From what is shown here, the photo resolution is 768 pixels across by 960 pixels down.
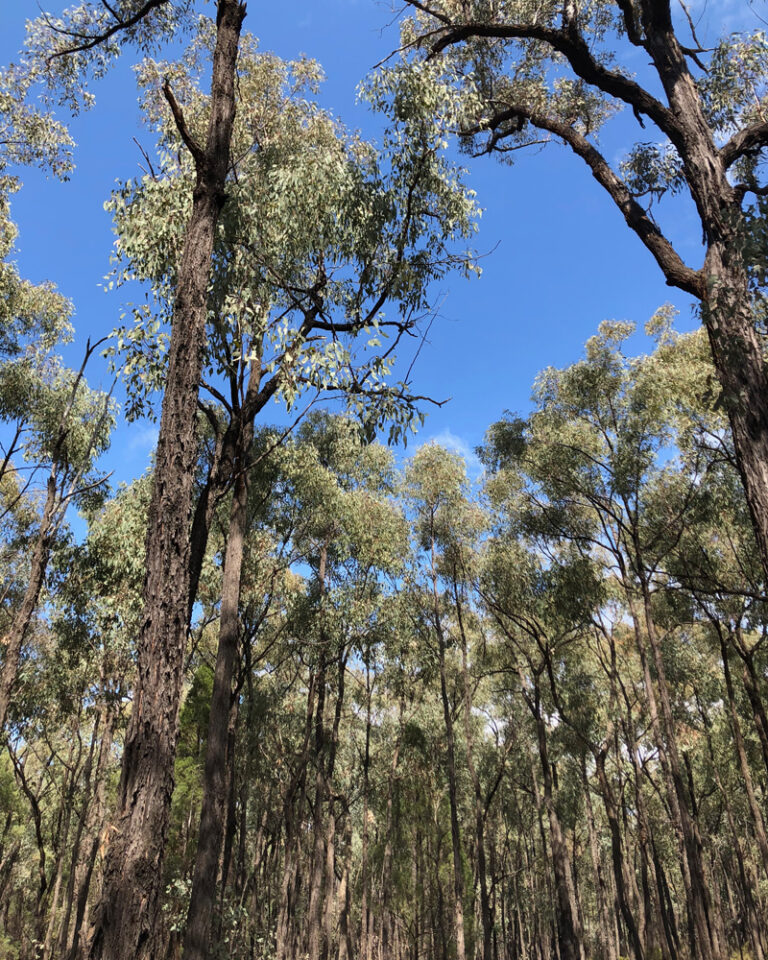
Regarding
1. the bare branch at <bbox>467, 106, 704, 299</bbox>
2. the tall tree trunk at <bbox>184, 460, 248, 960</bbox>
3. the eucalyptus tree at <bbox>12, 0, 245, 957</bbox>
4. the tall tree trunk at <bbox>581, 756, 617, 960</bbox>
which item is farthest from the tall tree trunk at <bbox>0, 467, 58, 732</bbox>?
the tall tree trunk at <bbox>581, 756, 617, 960</bbox>

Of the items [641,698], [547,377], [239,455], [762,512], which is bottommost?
[762,512]

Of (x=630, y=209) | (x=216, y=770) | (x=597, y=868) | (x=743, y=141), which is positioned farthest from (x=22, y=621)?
(x=597, y=868)

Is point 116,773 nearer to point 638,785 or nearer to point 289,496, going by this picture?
point 289,496

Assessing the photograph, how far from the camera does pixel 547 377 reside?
702 inches

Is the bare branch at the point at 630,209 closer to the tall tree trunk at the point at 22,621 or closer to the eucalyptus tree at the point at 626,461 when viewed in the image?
the eucalyptus tree at the point at 626,461

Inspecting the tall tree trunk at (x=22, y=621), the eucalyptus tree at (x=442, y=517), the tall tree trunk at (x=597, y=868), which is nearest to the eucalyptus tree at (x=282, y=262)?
the tall tree trunk at (x=22, y=621)

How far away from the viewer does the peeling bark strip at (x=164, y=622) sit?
297 centimetres

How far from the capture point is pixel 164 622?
3605 millimetres

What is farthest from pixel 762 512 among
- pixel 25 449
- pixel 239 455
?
pixel 25 449

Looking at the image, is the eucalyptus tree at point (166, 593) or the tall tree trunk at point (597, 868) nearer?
the eucalyptus tree at point (166, 593)

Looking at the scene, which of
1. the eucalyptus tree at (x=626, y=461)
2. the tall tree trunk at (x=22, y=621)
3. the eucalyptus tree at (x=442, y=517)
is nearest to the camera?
the tall tree trunk at (x=22, y=621)

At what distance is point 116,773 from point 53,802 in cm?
788

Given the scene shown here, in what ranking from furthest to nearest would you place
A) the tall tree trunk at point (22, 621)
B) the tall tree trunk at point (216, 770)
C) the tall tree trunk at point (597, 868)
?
the tall tree trunk at point (597, 868), the tall tree trunk at point (22, 621), the tall tree trunk at point (216, 770)

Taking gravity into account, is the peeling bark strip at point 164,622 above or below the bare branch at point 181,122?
below
